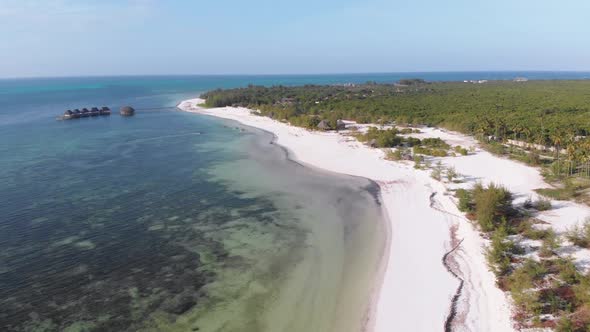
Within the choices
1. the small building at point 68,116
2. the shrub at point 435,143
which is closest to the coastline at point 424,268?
the shrub at point 435,143

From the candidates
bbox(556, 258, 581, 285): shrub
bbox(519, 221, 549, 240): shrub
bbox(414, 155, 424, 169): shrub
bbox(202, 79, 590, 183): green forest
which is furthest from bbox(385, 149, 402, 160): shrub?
bbox(556, 258, 581, 285): shrub

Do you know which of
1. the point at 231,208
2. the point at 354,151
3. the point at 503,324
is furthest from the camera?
the point at 354,151

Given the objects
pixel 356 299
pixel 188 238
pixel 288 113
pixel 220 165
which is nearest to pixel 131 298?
pixel 188 238

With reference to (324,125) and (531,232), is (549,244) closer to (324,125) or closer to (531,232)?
(531,232)

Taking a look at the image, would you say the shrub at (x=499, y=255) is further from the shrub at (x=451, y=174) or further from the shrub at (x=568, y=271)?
the shrub at (x=451, y=174)

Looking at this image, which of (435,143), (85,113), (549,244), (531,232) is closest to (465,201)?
(531,232)

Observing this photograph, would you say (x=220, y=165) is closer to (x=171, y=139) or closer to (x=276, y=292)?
(x=171, y=139)
